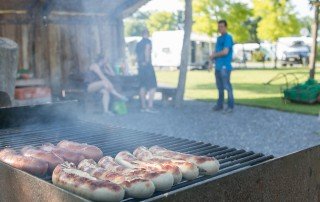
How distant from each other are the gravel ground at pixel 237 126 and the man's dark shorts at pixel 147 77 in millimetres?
750

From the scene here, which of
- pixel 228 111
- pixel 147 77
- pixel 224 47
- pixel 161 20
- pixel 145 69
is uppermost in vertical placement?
pixel 161 20

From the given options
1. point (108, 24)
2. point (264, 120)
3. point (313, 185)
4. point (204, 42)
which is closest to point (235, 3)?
point (204, 42)

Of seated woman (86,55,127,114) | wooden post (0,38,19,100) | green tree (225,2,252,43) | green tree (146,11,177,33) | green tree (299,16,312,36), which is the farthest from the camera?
green tree (146,11,177,33)

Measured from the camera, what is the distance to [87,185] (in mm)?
2150

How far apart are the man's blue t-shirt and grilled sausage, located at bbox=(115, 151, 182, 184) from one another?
7433mm

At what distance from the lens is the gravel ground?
718 centimetres

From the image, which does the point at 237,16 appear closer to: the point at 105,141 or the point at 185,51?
the point at 185,51

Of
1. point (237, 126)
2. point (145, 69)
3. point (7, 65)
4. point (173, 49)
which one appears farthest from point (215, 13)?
point (7, 65)

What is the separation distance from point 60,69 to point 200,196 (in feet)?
36.4

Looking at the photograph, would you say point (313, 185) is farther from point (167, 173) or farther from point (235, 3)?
point (235, 3)

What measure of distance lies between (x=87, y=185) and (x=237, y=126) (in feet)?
22.8

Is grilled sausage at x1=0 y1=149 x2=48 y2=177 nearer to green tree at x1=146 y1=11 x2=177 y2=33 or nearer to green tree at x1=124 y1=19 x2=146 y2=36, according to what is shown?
green tree at x1=146 y1=11 x2=177 y2=33

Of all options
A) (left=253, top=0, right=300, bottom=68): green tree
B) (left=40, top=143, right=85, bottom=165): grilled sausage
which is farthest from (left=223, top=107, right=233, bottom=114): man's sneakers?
(left=253, top=0, right=300, bottom=68): green tree

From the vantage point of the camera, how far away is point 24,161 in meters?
2.62
